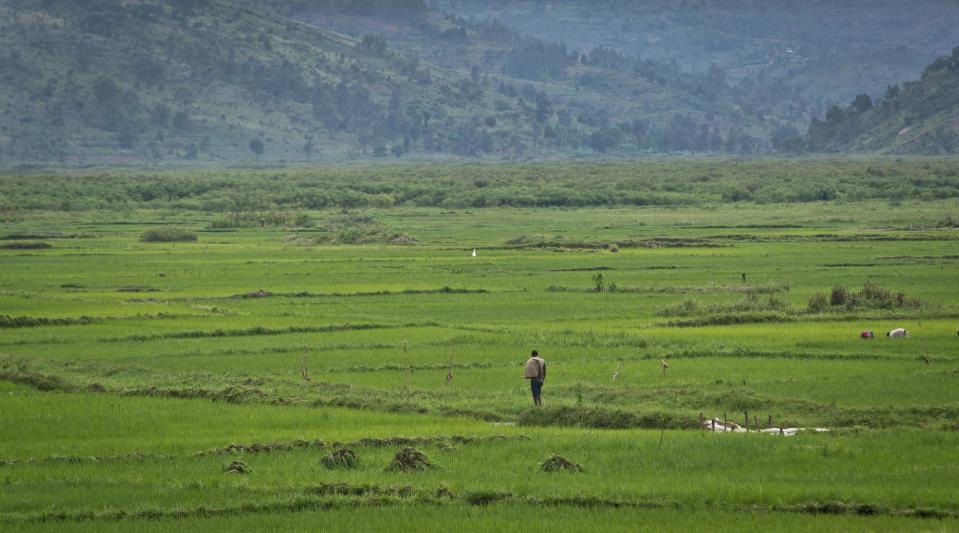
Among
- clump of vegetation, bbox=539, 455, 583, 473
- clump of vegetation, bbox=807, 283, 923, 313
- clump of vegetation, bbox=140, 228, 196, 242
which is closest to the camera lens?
clump of vegetation, bbox=539, 455, 583, 473

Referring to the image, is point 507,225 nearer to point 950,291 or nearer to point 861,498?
point 950,291

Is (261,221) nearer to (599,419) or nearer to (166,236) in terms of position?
(166,236)

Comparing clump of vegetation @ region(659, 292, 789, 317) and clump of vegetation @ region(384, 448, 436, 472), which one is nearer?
clump of vegetation @ region(384, 448, 436, 472)

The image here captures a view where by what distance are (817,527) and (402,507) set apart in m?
5.29

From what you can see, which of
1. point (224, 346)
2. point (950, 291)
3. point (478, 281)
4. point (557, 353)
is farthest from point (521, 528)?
point (478, 281)

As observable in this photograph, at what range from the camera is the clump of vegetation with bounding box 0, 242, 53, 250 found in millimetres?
70500

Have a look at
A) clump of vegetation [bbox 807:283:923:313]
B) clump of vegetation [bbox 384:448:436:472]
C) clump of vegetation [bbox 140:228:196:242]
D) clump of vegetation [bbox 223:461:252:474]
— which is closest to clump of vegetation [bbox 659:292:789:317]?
clump of vegetation [bbox 807:283:923:313]

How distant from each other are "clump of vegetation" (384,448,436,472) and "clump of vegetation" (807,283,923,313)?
71.7ft

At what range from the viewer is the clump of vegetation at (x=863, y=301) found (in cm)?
4169

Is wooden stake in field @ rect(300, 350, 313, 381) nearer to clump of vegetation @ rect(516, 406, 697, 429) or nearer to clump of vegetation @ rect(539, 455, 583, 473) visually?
clump of vegetation @ rect(516, 406, 697, 429)

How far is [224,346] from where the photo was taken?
36656 millimetres

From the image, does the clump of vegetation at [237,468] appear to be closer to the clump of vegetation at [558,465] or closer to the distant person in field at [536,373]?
the clump of vegetation at [558,465]

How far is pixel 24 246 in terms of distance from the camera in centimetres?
7106

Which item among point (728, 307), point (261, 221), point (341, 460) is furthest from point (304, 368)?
point (261, 221)
